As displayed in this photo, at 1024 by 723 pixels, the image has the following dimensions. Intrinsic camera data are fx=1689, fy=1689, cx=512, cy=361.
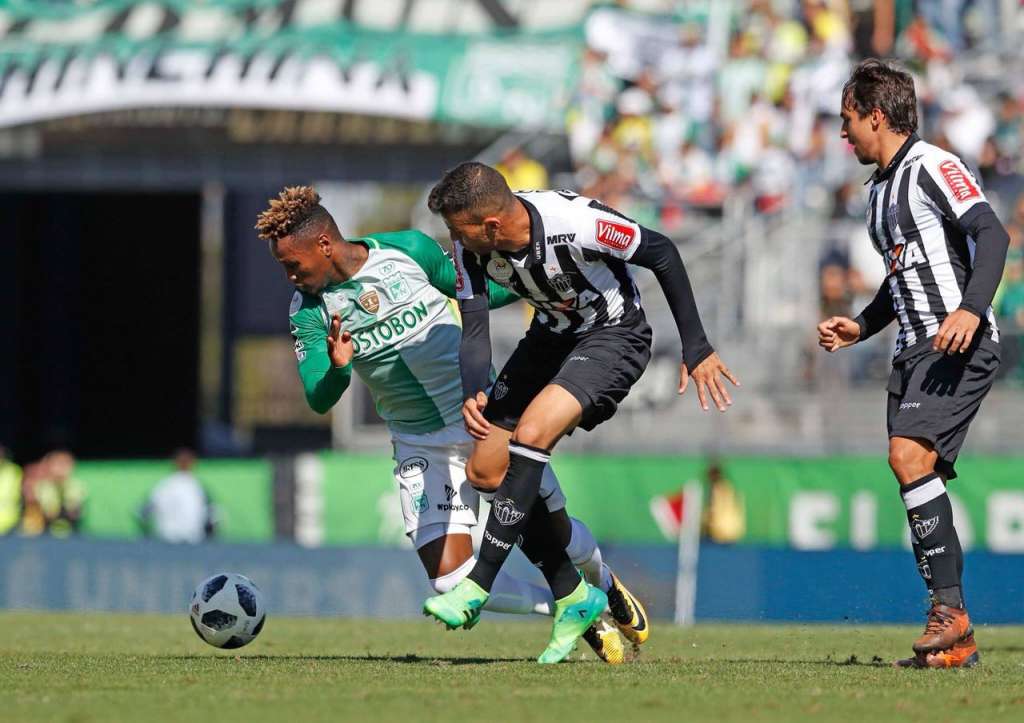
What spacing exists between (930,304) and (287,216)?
2999mm

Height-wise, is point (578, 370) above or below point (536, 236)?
below

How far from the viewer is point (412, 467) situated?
28.4 ft

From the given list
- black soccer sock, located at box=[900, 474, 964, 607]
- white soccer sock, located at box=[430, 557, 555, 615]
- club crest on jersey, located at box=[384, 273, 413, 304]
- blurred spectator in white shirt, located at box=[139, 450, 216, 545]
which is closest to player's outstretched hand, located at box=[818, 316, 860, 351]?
black soccer sock, located at box=[900, 474, 964, 607]

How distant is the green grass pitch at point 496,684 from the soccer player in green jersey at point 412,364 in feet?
1.67

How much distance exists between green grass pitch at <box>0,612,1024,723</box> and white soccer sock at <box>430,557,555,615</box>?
279 millimetres

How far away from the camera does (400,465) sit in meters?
8.72

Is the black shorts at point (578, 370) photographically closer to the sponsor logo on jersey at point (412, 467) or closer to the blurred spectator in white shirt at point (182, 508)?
the sponsor logo on jersey at point (412, 467)

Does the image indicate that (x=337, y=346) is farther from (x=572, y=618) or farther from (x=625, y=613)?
(x=625, y=613)

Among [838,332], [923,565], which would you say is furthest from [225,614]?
[923,565]

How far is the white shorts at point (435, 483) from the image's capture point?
8.59 meters

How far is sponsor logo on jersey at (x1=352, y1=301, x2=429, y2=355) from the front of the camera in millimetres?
8453

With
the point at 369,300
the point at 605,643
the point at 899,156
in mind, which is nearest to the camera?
the point at 899,156

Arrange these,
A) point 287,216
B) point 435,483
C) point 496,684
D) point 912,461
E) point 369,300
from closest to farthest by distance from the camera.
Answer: point 496,684, point 912,461, point 287,216, point 369,300, point 435,483

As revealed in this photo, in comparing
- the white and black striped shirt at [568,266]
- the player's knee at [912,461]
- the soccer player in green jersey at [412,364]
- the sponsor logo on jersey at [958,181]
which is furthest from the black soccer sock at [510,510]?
the sponsor logo on jersey at [958,181]
